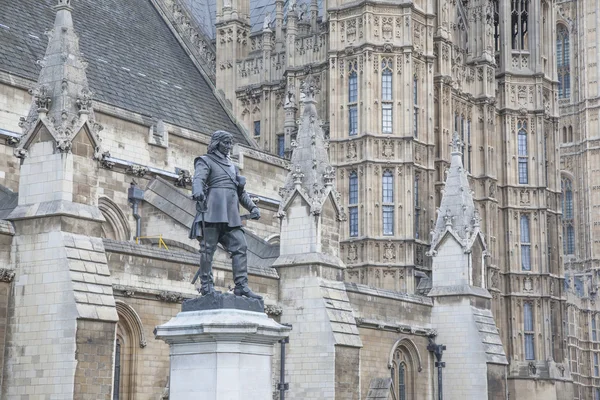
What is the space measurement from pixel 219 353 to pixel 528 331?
3099 cm

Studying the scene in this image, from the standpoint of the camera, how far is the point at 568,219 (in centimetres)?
10212

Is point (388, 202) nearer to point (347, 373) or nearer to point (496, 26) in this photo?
point (347, 373)

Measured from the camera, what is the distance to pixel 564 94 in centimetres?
10469

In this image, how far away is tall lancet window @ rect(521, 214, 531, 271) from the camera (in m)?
44.8

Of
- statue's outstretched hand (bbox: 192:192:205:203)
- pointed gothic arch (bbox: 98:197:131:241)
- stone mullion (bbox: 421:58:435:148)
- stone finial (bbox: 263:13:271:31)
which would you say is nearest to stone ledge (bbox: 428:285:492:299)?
stone mullion (bbox: 421:58:435:148)

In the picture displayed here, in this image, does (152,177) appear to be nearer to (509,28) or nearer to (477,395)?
(477,395)

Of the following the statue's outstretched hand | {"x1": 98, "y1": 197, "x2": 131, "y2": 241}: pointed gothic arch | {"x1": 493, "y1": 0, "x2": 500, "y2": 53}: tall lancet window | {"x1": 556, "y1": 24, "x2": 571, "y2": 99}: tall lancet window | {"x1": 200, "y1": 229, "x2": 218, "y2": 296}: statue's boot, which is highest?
{"x1": 556, "y1": 24, "x2": 571, "y2": 99}: tall lancet window

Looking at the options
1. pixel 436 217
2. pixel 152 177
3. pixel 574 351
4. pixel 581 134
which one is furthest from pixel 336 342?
pixel 581 134

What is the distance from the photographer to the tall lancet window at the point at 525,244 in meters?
44.8

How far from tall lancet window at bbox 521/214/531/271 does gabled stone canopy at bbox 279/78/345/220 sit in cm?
1704

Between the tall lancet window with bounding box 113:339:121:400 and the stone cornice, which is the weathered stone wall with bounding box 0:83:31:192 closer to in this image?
the tall lancet window with bounding box 113:339:121:400

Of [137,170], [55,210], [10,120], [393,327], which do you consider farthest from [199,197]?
[393,327]

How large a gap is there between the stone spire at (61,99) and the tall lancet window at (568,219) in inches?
3223

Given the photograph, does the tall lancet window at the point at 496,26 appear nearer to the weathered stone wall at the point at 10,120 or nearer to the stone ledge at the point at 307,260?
the stone ledge at the point at 307,260
